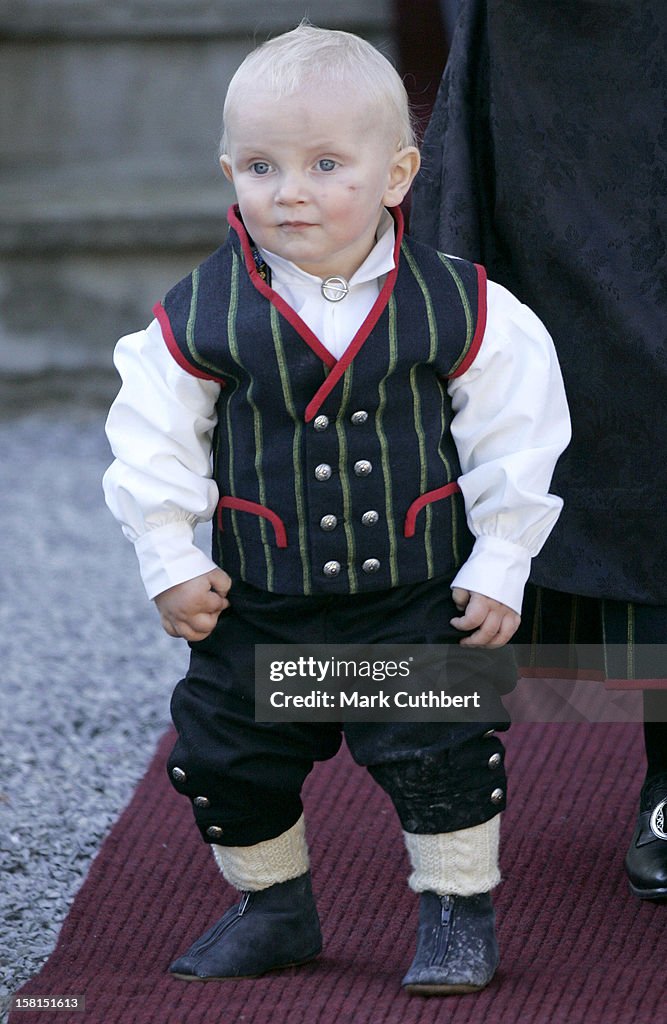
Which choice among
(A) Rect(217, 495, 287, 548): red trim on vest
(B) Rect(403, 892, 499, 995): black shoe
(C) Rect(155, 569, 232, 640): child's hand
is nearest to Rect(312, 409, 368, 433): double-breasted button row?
(A) Rect(217, 495, 287, 548): red trim on vest

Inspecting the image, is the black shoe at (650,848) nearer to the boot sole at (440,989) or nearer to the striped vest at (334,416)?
the boot sole at (440,989)

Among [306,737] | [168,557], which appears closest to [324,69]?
[168,557]

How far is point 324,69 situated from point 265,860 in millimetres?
904

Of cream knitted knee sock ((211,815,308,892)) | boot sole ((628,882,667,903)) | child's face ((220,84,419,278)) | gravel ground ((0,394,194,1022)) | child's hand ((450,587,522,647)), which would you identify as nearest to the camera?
child's face ((220,84,419,278))

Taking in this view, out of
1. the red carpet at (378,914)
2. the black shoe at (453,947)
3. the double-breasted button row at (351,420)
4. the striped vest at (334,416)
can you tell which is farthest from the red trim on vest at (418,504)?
the red carpet at (378,914)

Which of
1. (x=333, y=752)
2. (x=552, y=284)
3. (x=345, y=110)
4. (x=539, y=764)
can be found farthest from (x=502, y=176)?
(x=539, y=764)

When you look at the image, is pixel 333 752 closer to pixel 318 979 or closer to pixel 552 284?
pixel 318 979

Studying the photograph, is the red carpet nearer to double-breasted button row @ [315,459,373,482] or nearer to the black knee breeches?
the black knee breeches

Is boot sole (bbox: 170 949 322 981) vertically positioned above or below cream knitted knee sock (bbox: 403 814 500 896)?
below

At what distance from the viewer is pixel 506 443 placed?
163 centimetres

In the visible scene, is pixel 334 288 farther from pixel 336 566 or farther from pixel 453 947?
pixel 453 947

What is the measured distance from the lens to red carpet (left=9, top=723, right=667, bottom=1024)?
1664 millimetres

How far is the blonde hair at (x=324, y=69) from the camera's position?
153cm

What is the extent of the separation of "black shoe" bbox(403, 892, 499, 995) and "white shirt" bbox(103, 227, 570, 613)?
1.17 feet
